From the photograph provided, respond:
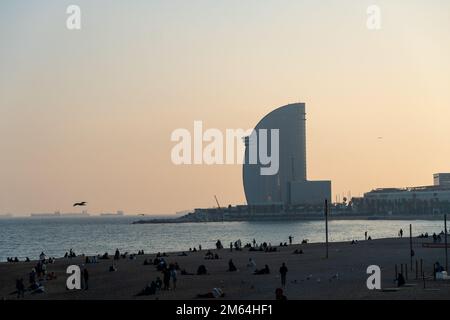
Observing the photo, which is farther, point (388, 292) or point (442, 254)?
point (442, 254)

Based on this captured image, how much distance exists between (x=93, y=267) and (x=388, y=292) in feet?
74.6

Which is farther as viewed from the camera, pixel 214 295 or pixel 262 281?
pixel 262 281

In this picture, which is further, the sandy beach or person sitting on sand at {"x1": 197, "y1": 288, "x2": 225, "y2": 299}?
the sandy beach

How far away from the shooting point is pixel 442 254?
1811 inches

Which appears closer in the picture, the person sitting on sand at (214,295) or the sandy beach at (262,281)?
the person sitting on sand at (214,295)
